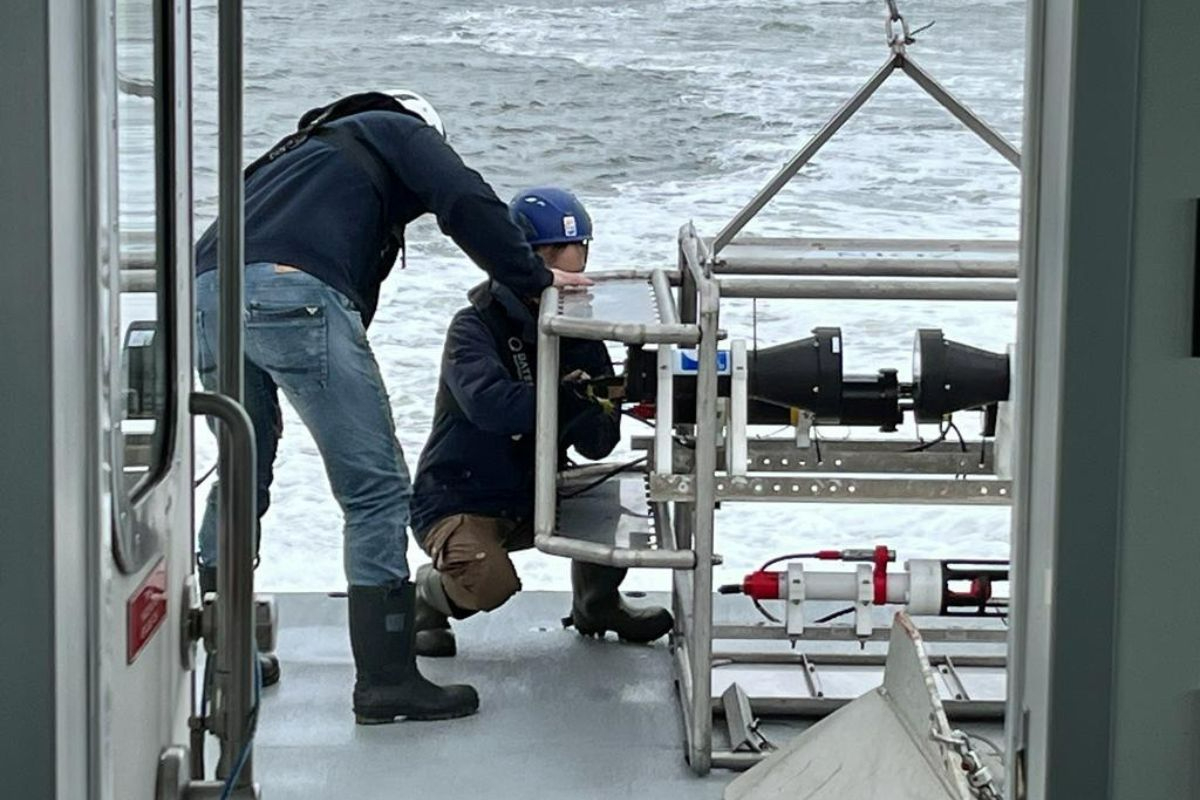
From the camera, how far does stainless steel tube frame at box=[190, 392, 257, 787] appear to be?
2430 millimetres

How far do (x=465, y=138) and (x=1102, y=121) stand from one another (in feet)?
38.9

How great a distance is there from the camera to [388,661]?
173 inches

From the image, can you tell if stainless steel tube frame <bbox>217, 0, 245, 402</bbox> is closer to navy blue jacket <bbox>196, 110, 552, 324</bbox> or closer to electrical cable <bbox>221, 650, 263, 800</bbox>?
electrical cable <bbox>221, 650, 263, 800</bbox>

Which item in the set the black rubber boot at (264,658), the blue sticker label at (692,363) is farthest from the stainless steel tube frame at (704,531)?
the black rubber boot at (264,658)

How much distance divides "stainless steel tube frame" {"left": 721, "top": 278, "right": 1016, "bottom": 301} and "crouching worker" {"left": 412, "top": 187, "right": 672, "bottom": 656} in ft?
1.73

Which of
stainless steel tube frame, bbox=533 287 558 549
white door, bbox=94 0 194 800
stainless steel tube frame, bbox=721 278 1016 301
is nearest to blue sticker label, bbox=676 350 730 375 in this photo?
stainless steel tube frame, bbox=721 278 1016 301

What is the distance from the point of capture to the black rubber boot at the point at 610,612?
500 cm

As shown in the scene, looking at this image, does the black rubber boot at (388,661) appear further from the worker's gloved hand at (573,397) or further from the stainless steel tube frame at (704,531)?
the stainless steel tube frame at (704,531)

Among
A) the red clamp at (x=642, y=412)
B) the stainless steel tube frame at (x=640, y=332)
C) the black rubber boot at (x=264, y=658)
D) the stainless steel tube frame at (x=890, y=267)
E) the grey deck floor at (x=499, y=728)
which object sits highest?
the stainless steel tube frame at (x=890, y=267)

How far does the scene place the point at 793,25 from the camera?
1385 cm

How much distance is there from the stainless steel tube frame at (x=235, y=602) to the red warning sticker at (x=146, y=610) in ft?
0.30

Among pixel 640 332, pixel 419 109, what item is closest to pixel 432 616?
pixel 419 109

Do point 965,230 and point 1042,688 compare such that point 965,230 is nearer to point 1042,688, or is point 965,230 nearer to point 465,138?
point 465,138

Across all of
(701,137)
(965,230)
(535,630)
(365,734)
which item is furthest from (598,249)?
(365,734)
